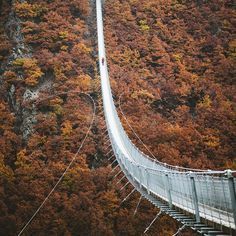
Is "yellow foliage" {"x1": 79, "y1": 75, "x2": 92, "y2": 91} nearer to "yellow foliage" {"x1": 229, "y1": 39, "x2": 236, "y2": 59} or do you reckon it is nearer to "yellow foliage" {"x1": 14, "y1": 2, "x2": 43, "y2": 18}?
"yellow foliage" {"x1": 14, "y1": 2, "x2": 43, "y2": 18}

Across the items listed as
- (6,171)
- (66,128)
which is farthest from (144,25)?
(6,171)

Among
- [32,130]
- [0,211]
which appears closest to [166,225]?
[0,211]

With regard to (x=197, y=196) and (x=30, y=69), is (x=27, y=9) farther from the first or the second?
(x=197, y=196)

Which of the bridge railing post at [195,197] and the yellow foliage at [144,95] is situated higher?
the bridge railing post at [195,197]

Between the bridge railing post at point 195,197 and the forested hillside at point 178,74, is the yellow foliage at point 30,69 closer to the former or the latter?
the forested hillside at point 178,74

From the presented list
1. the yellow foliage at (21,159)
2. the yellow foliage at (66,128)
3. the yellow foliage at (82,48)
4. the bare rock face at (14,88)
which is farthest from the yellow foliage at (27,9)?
the yellow foliage at (21,159)

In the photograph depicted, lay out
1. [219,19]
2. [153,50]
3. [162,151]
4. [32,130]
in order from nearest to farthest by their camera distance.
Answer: [162,151] → [32,130] → [153,50] → [219,19]

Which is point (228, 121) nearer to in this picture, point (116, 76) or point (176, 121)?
point (176, 121)

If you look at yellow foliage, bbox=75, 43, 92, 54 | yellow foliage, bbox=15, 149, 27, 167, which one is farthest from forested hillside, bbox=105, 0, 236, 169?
yellow foliage, bbox=15, 149, 27, 167
